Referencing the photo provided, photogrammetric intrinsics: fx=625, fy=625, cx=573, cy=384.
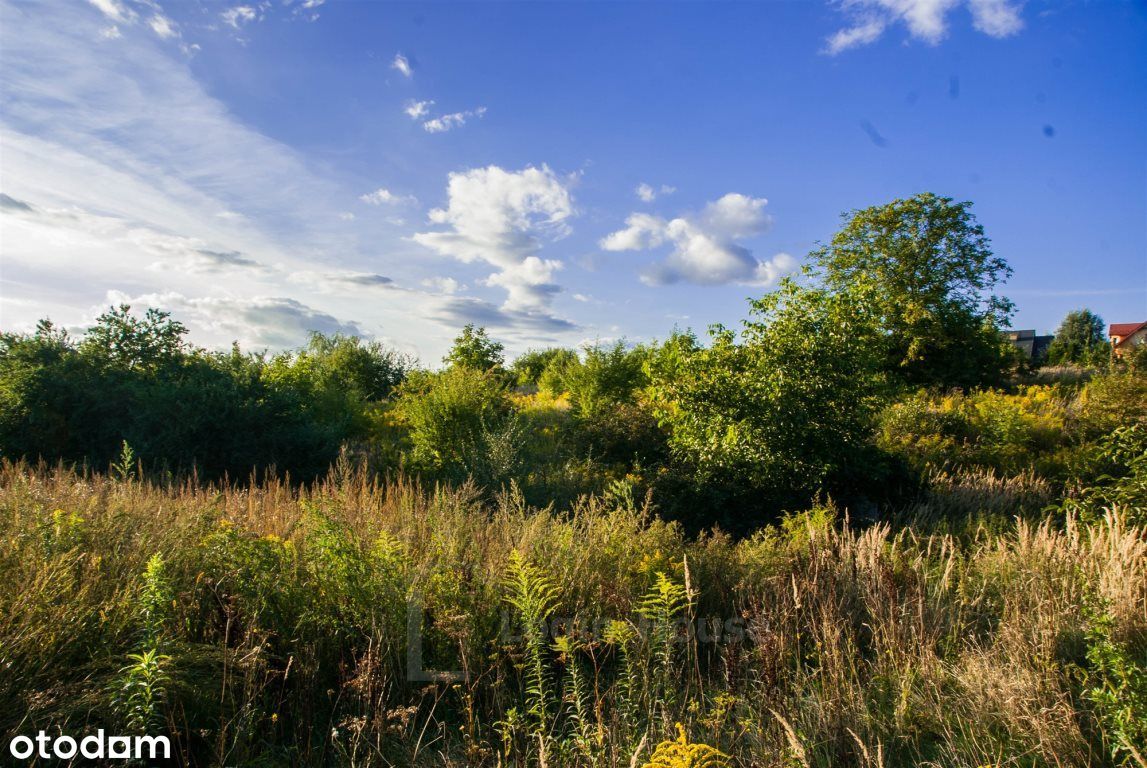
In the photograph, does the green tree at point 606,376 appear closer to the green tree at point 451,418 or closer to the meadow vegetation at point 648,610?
the green tree at point 451,418

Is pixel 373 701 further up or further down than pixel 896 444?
further down

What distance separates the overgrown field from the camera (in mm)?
2797

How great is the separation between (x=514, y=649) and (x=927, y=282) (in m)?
27.0

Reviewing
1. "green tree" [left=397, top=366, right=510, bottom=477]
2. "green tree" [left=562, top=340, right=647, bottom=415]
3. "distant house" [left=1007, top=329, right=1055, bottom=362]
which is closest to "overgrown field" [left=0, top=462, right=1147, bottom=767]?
"green tree" [left=397, top=366, right=510, bottom=477]

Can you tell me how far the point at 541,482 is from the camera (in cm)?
969

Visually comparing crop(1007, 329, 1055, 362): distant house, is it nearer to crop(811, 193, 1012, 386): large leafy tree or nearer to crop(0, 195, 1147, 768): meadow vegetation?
crop(811, 193, 1012, 386): large leafy tree

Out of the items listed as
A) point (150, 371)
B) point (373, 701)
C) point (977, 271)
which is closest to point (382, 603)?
point (373, 701)

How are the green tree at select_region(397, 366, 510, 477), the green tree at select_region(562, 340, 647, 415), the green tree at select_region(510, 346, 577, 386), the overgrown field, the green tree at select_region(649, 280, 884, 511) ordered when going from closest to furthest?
1. the overgrown field
2. the green tree at select_region(649, 280, 884, 511)
3. the green tree at select_region(397, 366, 510, 477)
4. the green tree at select_region(562, 340, 647, 415)
5. the green tree at select_region(510, 346, 577, 386)

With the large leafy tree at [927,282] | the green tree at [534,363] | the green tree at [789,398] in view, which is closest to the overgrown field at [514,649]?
the green tree at [789,398]

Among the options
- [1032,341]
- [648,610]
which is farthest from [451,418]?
[1032,341]

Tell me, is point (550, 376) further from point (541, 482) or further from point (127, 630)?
point (127, 630)

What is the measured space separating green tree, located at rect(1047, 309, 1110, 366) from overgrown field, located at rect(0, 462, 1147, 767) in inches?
1846

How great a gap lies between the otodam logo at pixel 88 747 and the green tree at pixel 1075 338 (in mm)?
50527

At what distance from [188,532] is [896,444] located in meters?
11.7
